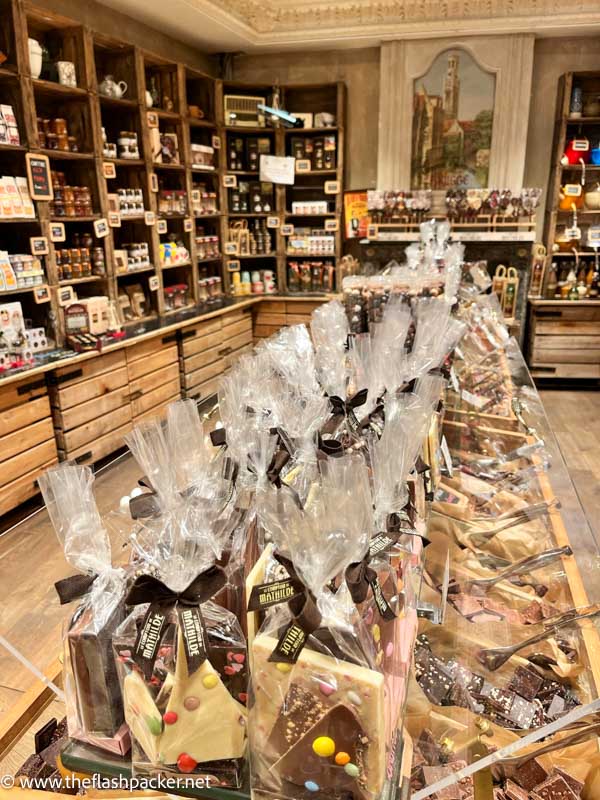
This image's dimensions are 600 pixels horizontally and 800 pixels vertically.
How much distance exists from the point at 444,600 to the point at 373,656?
25.4 inches

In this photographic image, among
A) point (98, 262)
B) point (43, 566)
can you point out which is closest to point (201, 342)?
point (98, 262)

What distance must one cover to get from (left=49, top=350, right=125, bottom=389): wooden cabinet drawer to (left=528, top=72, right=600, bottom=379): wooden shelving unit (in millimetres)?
3817

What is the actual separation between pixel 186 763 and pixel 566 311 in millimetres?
5629

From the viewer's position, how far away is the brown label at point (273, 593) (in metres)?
0.80

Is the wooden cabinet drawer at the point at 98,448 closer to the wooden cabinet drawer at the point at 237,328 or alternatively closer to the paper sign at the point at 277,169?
the wooden cabinet drawer at the point at 237,328

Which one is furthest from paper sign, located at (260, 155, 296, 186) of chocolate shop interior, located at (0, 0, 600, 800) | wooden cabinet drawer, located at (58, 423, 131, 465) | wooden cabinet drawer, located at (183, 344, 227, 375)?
wooden cabinet drawer, located at (58, 423, 131, 465)

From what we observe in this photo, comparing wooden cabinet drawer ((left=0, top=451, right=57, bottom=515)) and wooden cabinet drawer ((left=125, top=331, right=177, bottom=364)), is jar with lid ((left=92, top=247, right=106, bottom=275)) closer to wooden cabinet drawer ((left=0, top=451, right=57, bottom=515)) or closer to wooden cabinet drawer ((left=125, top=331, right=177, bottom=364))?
wooden cabinet drawer ((left=125, top=331, right=177, bottom=364))

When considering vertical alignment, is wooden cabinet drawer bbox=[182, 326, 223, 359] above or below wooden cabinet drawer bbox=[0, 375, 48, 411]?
below

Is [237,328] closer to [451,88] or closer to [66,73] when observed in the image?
[66,73]

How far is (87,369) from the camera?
12.5ft

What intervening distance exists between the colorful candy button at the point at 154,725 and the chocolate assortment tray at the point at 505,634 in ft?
1.34

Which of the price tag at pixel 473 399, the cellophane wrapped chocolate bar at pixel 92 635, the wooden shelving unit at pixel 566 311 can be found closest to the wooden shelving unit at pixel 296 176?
the wooden shelving unit at pixel 566 311

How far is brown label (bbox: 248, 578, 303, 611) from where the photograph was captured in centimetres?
80

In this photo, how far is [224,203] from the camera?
6.13m
